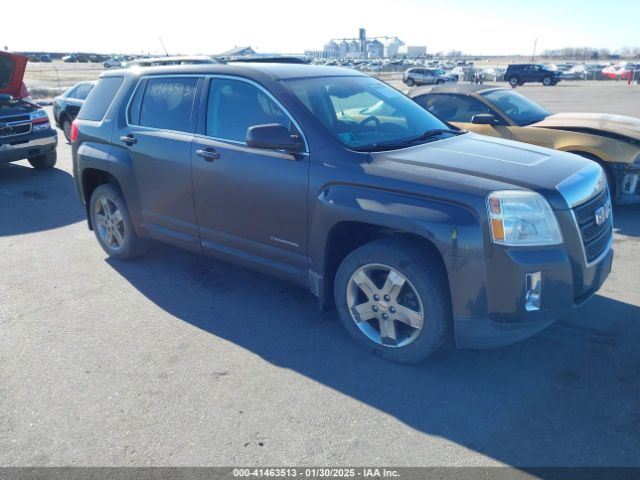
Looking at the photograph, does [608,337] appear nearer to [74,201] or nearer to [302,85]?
[302,85]

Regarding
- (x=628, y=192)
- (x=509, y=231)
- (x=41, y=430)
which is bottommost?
(x=41, y=430)

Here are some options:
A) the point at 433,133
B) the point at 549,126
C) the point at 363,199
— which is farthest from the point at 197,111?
the point at 549,126

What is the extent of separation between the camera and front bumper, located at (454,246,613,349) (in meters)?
2.94

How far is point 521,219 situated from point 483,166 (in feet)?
1.66

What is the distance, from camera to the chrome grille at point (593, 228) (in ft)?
10.4

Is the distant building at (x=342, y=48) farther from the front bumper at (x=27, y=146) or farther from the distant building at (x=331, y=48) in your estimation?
the front bumper at (x=27, y=146)

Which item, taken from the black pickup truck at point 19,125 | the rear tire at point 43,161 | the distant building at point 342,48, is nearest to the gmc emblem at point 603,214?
the black pickup truck at point 19,125

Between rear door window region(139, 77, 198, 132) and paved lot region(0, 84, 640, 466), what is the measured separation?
1.46m

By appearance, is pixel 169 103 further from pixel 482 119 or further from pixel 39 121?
pixel 39 121

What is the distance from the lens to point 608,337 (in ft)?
12.2

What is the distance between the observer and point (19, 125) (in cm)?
927

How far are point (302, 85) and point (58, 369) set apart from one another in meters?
2.65

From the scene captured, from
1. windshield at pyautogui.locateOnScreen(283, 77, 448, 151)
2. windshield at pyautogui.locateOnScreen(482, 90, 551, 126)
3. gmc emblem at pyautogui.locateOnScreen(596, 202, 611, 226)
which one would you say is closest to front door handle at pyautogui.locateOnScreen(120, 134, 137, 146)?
windshield at pyautogui.locateOnScreen(283, 77, 448, 151)

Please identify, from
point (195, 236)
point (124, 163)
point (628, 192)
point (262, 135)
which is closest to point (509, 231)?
point (262, 135)
